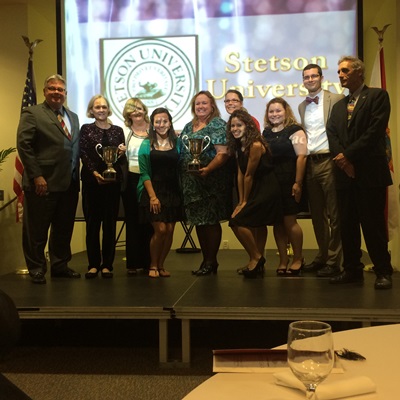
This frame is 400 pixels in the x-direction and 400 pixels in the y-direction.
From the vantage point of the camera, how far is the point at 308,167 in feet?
13.8

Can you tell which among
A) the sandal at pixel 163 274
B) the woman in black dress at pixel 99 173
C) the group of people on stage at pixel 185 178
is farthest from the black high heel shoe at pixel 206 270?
the woman in black dress at pixel 99 173

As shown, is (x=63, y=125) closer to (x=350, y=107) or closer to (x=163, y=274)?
(x=163, y=274)

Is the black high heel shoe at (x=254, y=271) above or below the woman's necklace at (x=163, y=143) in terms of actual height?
below

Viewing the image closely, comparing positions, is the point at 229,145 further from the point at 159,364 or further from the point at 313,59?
the point at 313,59

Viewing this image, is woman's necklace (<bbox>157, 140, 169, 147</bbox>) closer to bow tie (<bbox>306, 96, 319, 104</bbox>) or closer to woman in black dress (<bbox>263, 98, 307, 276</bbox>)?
woman in black dress (<bbox>263, 98, 307, 276</bbox>)

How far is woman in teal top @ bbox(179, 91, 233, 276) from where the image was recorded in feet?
13.3

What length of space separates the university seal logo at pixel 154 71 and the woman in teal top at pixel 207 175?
5.96 ft

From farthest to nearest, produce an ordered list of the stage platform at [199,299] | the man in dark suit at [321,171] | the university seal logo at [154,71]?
1. the university seal logo at [154,71]
2. the man in dark suit at [321,171]
3. the stage platform at [199,299]

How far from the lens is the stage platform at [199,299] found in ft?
10.0

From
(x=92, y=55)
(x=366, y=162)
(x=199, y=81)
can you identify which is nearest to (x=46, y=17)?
(x=92, y=55)

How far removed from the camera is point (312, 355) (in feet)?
2.87

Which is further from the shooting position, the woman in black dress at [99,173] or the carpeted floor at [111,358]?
the woman in black dress at [99,173]

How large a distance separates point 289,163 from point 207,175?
605 mm

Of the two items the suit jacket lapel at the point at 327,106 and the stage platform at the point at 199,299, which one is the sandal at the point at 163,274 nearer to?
the stage platform at the point at 199,299
